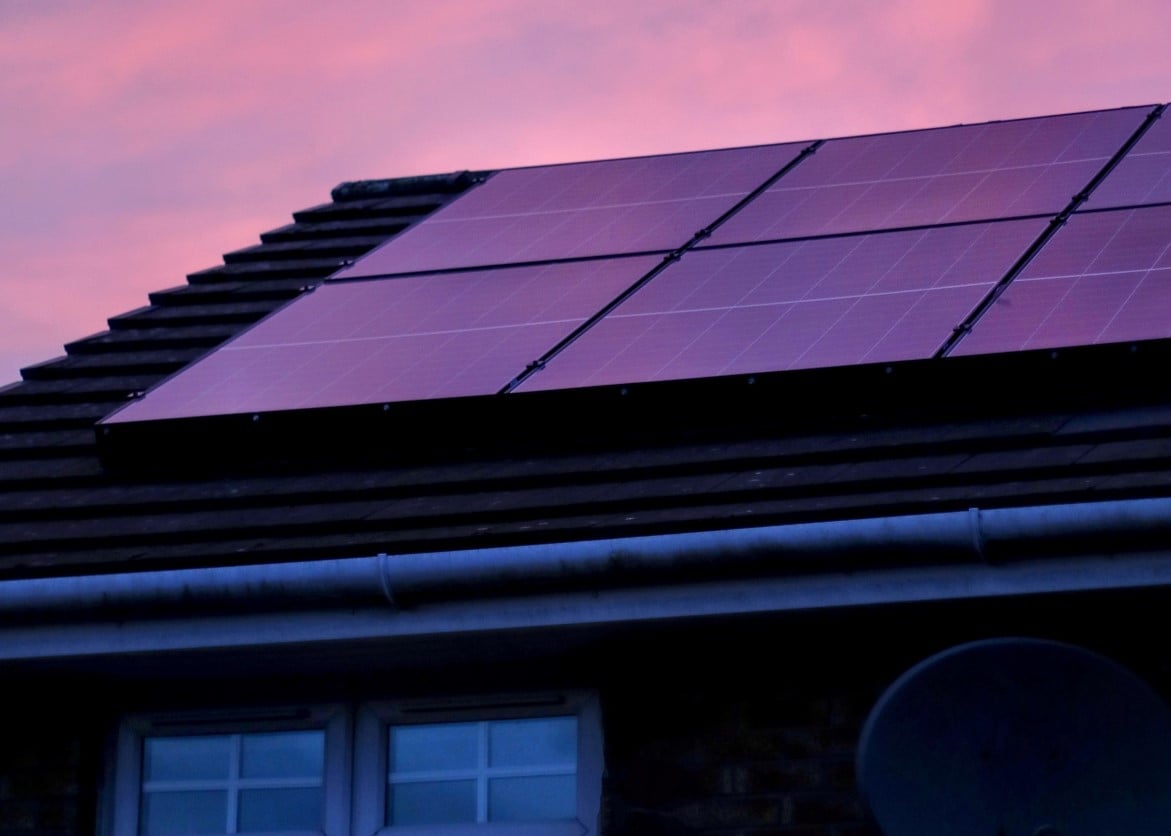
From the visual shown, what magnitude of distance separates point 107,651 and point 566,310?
2.84m

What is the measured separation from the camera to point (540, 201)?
10.7 meters

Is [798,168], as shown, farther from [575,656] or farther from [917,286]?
[575,656]

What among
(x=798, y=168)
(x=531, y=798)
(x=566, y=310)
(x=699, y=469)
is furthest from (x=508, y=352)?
(x=798, y=168)

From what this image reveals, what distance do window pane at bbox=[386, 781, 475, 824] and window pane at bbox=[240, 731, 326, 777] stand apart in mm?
330

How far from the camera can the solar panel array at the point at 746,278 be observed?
7.67 m

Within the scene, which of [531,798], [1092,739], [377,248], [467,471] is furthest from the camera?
[377,248]

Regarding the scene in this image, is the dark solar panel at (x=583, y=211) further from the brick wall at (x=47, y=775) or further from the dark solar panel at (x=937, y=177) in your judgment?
the brick wall at (x=47, y=775)

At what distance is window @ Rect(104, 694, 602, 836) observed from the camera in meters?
6.75

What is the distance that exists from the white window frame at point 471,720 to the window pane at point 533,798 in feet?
0.13

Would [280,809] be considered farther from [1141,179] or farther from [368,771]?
[1141,179]

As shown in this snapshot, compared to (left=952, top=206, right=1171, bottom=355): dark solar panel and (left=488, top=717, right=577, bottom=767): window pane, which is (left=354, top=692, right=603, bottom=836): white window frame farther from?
(left=952, top=206, right=1171, bottom=355): dark solar panel

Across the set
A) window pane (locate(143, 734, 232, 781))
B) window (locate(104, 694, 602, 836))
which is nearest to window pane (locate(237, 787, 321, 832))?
window (locate(104, 694, 602, 836))

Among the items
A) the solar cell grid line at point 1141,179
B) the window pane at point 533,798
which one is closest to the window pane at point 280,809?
the window pane at point 533,798

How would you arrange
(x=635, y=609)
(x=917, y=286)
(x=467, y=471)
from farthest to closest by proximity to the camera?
(x=917, y=286) < (x=467, y=471) < (x=635, y=609)
